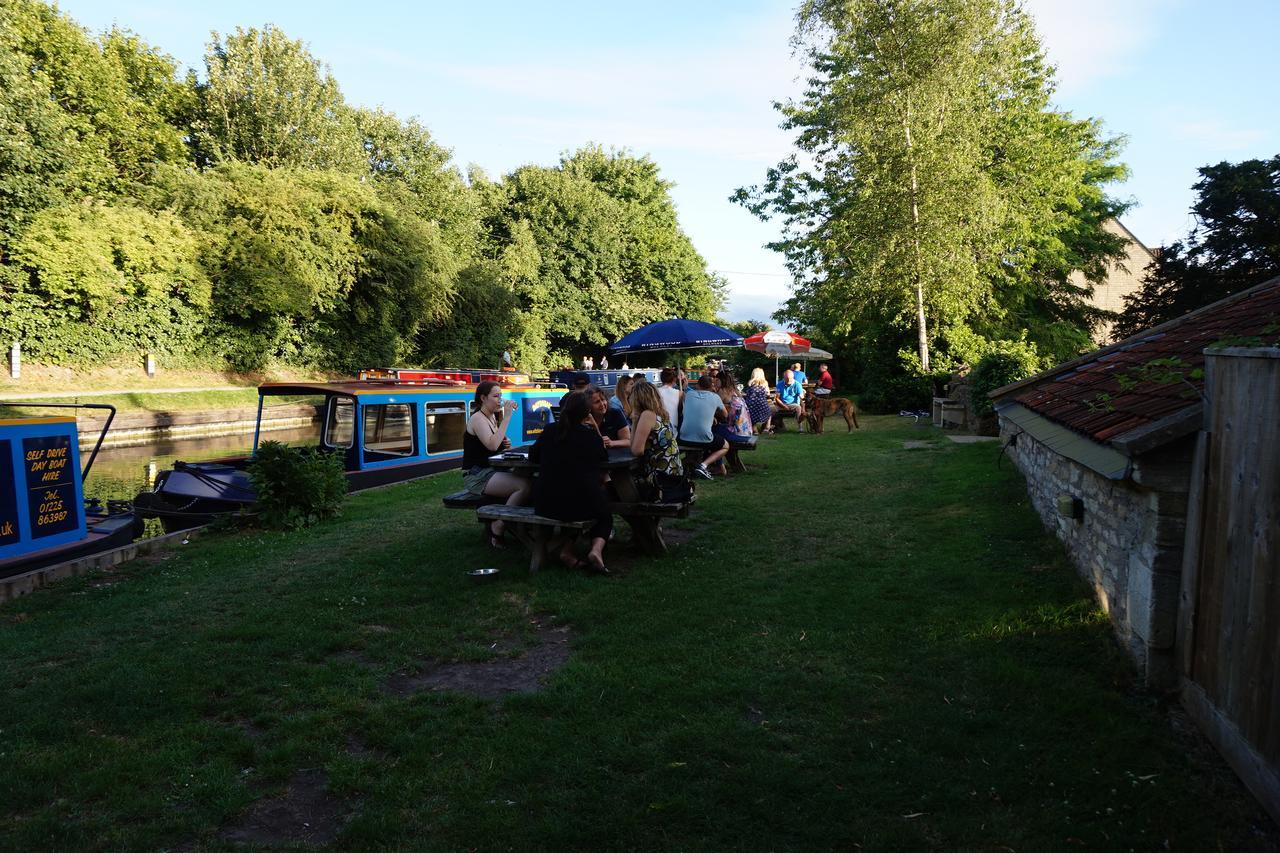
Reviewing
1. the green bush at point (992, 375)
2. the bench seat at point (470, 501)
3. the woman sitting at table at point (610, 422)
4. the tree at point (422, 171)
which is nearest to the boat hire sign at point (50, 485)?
the bench seat at point (470, 501)

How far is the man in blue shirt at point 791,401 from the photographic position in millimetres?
16703

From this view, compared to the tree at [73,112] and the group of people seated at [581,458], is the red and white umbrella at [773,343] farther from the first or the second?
the tree at [73,112]

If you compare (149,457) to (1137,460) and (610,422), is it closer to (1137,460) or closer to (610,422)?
(610,422)

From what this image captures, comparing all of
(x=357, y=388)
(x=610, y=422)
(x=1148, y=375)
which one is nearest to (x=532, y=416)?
(x=357, y=388)

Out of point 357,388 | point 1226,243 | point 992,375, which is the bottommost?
point 357,388

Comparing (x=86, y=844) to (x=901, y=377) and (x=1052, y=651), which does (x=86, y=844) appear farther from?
(x=901, y=377)

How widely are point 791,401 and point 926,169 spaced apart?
724 centimetres

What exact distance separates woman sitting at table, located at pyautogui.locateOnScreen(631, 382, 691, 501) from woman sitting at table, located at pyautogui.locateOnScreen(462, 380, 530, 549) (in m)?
1.02

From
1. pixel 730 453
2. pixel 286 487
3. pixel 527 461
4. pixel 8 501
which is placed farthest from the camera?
pixel 730 453

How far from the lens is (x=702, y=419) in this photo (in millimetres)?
10188

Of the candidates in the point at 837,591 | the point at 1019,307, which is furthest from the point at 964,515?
the point at 1019,307

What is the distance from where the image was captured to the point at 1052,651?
14.1ft

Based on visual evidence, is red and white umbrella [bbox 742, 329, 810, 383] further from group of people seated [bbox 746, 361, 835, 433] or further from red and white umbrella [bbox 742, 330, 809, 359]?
group of people seated [bbox 746, 361, 835, 433]

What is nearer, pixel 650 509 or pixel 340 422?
pixel 650 509
